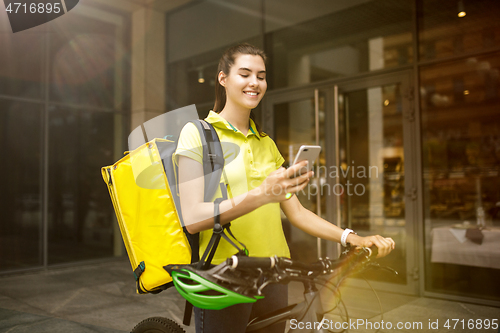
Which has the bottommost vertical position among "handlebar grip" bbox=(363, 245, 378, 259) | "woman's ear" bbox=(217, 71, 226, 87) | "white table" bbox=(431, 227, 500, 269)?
"white table" bbox=(431, 227, 500, 269)

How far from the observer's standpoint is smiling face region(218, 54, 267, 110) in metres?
1.44

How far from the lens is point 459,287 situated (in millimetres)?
5152

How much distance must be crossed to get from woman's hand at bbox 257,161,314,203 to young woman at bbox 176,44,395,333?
4cm

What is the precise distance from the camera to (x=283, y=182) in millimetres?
1107

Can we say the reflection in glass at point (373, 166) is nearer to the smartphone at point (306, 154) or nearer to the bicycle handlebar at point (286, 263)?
the bicycle handlebar at point (286, 263)

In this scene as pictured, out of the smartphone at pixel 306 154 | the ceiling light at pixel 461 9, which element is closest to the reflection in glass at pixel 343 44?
the ceiling light at pixel 461 9

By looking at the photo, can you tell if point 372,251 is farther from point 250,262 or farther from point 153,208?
point 153,208

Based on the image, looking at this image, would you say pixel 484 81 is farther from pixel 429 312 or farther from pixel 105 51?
Answer: pixel 105 51

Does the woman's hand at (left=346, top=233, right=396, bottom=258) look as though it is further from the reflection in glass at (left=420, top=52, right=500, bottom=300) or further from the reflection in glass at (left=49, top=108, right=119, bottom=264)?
the reflection in glass at (left=49, top=108, right=119, bottom=264)

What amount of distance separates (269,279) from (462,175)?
6.08m

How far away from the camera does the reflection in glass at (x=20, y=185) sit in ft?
22.2

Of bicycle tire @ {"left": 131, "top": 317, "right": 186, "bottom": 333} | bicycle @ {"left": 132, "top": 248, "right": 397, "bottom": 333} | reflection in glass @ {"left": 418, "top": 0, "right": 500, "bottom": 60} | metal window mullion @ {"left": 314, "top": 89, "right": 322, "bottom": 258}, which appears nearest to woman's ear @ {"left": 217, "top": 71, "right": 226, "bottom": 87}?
bicycle @ {"left": 132, "top": 248, "right": 397, "bottom": 333}

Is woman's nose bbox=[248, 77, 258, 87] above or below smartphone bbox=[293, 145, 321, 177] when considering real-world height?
above

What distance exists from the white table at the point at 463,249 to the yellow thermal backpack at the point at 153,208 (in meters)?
4.64
